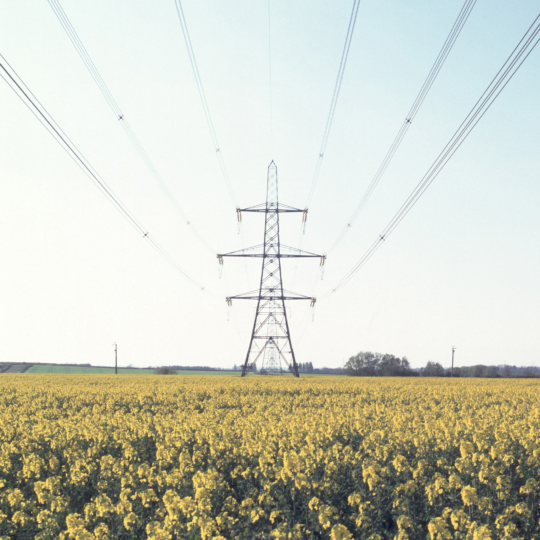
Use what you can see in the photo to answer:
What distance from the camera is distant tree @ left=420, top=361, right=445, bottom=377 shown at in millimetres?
112956

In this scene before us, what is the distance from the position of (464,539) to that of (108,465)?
647cm

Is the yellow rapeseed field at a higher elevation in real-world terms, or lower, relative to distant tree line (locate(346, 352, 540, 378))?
higher

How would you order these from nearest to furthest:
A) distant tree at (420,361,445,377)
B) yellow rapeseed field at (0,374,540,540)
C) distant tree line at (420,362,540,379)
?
1. yellow rapeseed field at (0,374,540,540)
2. distant tree at (420,361,445,377)
3. distant tree line at (420,362,540,379)

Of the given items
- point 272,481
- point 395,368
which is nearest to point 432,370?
point 395,368

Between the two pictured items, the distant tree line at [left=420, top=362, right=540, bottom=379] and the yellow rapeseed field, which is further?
the distant tree line at [left=420, top=362, right=540, bottom=379]

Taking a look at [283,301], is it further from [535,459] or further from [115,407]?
[535,459]

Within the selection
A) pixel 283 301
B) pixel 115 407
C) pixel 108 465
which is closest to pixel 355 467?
pixel 108 465

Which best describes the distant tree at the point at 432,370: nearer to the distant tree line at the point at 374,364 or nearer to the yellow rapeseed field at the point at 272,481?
the distant tree line at the point at 374,364

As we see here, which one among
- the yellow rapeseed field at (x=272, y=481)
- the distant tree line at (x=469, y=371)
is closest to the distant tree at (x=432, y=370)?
the distant tree line at (x=469, y=371)

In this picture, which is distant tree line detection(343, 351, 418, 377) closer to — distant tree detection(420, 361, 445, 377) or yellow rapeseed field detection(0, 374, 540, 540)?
distant tree detection(420, 361, 445, 377)

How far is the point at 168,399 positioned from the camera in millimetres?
24016

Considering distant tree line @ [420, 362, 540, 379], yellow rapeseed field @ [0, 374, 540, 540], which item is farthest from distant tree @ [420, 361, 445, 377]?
yellow rapeseed field @ [0, 374, 540, 540]

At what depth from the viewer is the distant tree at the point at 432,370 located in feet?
371

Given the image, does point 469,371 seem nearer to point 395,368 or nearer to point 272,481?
point 395,368
